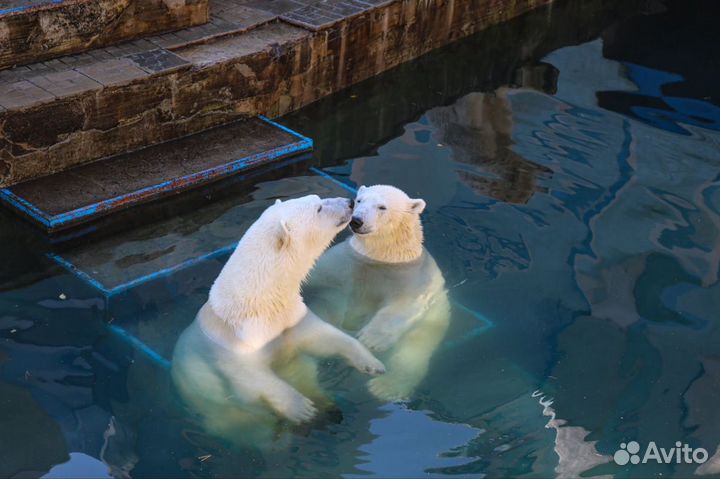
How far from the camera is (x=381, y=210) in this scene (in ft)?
17.8

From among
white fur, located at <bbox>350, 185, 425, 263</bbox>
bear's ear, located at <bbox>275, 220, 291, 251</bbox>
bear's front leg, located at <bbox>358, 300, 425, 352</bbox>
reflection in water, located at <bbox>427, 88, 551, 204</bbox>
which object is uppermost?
bear's ear, located at <bbox>275, 220, 291, 251</bbox>

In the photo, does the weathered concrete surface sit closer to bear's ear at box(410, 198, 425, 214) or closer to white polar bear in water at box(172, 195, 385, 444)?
white polar bear in water at box(172, 195, 385, 444)

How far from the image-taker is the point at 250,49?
760cm

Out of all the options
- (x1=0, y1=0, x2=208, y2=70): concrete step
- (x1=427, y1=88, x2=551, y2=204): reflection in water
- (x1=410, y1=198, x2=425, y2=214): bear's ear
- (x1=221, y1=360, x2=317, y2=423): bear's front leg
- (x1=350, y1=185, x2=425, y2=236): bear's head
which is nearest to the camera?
(x1=221, y1=360, x2=317, y2=423): bear's front leg

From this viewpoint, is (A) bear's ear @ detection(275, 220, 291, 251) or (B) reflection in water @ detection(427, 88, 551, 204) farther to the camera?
(B) reflection in water @ detection(427, 88, 551, 204)

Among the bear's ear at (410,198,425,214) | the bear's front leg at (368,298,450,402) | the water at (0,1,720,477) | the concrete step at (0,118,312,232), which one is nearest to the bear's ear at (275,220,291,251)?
the water at (0,1,720,477)

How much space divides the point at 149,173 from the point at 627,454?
11.9 ft

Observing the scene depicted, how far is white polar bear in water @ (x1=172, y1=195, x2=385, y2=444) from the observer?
4641mm

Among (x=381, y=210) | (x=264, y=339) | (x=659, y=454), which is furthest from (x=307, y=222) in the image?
(x=659, y=454)

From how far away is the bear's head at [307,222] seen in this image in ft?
15.5

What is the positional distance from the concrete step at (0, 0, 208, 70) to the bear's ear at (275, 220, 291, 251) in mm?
3070

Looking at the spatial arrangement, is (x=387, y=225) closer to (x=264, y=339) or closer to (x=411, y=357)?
(x=411, y=357)

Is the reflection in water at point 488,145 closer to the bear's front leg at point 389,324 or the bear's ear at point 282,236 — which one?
the bear's front leg at point 389,324

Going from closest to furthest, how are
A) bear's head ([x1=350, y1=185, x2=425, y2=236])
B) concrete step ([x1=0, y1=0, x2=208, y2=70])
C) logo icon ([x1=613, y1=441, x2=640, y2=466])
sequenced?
1. logo icon ([x1=613, y1=441, x2=640, y2=466])
2. bear's head ([x1=350, y1=185, x2=425, y2=236])
3. concrete step ([x1=0, y1=0, x2=208, y2=70])
